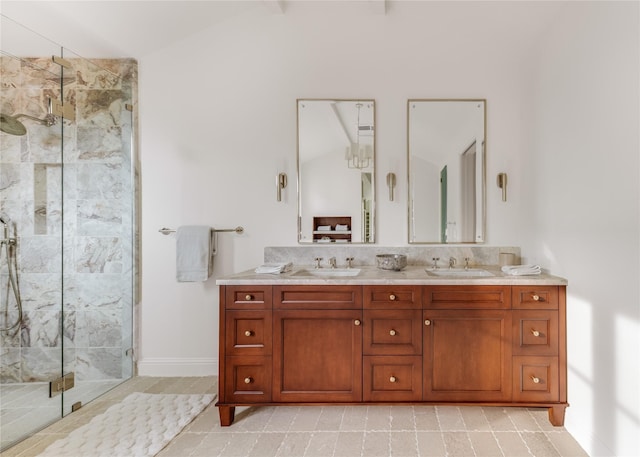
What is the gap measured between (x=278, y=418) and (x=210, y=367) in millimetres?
832

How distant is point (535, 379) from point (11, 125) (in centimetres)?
345

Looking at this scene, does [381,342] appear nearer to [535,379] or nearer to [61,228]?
[535,379]

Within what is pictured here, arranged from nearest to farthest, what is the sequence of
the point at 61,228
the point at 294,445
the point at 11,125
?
the point at 294,445 < the point at 11,125 < the point at 61,228

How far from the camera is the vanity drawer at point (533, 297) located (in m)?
1.87

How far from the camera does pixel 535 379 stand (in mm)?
1858

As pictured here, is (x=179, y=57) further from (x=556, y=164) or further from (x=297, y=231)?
(x=556, y=164)

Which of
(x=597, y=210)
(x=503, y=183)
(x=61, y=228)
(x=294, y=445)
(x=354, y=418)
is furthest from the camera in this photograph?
(x=503, y=183)

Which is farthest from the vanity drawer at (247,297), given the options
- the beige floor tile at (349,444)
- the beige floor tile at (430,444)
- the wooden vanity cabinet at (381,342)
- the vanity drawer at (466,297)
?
the beige floor tile at (430,444)

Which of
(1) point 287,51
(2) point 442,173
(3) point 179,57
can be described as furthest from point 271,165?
(2) point 442,173

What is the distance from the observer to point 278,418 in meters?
1.99

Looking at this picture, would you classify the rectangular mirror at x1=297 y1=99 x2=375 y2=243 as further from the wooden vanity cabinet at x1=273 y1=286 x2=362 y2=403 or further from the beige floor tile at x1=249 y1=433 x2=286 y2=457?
the beige floor tile at x1=249 y1=433 x2=286 y2=457

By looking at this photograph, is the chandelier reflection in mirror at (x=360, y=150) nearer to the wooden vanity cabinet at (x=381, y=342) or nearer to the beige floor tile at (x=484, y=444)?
the wooden vanity cabinet at (x=381, y=342)

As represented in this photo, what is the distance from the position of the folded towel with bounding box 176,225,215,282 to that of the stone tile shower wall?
1.40ft

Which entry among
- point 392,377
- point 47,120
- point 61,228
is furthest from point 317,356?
point 47,120
